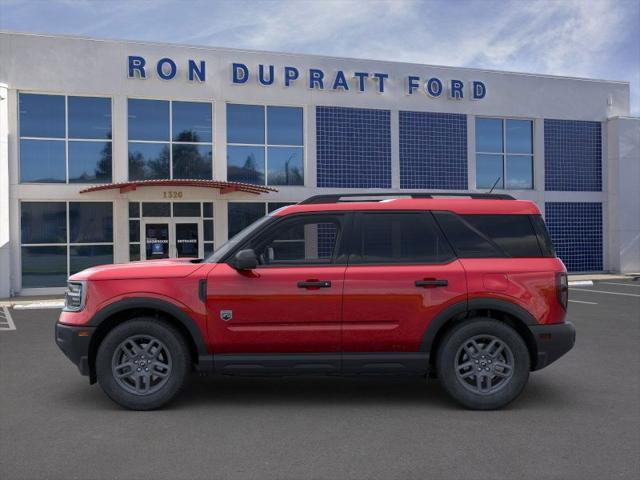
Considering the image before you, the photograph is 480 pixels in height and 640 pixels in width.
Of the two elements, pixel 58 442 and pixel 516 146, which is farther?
pixel 516 146

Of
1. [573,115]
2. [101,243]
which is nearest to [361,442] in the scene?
[101,243]

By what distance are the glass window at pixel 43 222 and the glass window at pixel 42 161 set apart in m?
0.77

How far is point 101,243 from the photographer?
18891 millimetres

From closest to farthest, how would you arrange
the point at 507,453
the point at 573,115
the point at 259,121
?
1. the point at 507,453
2. the point at 259,121
3. the point at 573,115

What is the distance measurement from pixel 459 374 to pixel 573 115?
2150 centimetres

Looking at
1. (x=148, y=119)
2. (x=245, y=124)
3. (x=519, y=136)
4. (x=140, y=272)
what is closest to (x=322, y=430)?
(x=140, y=272)

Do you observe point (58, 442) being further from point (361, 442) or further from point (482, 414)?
point (482, 414)

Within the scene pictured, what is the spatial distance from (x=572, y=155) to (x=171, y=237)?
1577 centimetres

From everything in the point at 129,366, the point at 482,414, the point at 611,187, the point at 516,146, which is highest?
the point at 516,146

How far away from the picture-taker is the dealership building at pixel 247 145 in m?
18.4

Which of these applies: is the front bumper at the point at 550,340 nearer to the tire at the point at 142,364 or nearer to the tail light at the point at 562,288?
the tail light at the point at 562,288

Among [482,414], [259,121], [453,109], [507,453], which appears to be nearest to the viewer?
[507,453]

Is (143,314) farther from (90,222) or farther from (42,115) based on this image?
(42,115)

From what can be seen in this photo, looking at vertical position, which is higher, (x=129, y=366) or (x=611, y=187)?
(x=611, y=187)
